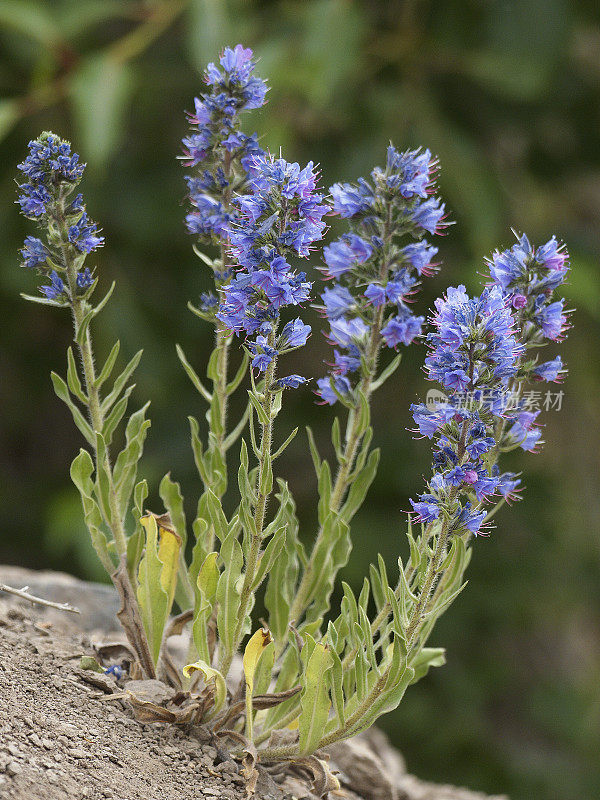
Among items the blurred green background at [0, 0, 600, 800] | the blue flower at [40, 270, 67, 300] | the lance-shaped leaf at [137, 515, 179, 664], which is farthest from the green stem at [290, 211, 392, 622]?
the blurred green background at [0, 0, 600, 800]

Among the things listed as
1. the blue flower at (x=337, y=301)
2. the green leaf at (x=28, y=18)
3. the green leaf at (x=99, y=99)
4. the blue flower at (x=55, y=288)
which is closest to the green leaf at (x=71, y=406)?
the blue flower at (x=55, y=288)

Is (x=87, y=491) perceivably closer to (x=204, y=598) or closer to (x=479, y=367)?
(x=204, y=598)

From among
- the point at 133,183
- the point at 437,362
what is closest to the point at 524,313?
the point at 437,362

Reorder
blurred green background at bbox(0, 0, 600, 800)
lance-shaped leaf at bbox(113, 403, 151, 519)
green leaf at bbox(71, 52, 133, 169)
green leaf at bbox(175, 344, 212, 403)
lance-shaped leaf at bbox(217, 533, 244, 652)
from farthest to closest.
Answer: blurred green background at bbox(0, 0, 600, 800)
green leaf at bbox(71, 52, 133, 169)
lance-shaped leaf at bbox(113, 403, 151, 519)
green leaf at bbox(175, 344, 212, 403)
lance-shaped leaf at bbox(217, 533, 244, 652)

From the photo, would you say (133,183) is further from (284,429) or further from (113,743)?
(113,743)

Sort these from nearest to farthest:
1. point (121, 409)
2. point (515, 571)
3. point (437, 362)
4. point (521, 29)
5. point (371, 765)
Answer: point (437, 362) → point (121, 409) → point (371, 765) → point (521, 29) → point (515, 571)

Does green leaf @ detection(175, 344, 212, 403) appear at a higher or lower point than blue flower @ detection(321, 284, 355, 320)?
lower

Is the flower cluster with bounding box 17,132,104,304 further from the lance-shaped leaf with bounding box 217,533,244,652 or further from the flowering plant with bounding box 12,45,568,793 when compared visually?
the lance-shaped leaf with bounding box 217,533,244,652
